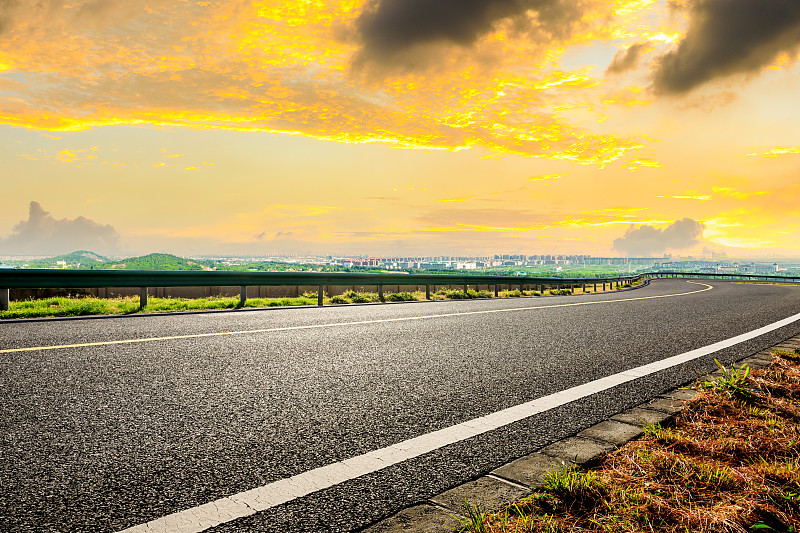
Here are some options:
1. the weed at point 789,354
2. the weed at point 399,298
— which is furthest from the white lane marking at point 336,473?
the weed at point 399,298

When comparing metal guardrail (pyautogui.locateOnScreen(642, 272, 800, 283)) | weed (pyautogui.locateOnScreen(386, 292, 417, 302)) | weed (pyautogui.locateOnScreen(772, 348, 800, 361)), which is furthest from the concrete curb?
metal guardrail (pyautogui.locateOnScreen(642, 272, 800, 283))

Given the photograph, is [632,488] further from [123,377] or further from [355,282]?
[355,282]

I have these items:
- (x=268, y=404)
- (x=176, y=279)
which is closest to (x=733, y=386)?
(x=268, y=404)

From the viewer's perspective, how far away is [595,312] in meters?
11.5

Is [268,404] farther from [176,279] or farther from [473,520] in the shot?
[176,279]

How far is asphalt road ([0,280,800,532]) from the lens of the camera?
8.27 feet

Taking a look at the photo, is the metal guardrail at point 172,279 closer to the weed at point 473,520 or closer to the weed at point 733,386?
the weed at point 733,386

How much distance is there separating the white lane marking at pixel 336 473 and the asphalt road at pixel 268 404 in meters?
0.07

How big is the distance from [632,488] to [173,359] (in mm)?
4571

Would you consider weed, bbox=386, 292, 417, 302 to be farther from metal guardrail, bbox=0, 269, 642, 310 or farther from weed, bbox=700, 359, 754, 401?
weed, bbox=700, 359, 754, 401

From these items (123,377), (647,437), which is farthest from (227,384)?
(647,437)

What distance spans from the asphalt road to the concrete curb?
98 millimetres

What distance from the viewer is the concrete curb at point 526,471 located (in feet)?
7.53

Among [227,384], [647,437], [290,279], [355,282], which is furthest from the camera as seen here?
[355,282]
